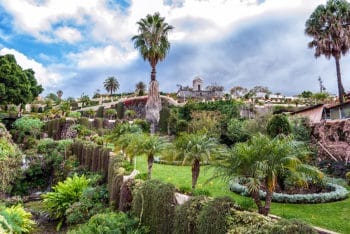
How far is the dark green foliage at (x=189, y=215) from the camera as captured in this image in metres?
6.20

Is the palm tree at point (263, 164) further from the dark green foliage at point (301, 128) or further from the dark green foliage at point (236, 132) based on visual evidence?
the dark green foliage at point (236, 132)

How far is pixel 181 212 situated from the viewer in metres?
6.56

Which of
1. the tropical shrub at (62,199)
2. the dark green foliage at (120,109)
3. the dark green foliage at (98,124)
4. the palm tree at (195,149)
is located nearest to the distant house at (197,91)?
the dark green foliage at (120,109)

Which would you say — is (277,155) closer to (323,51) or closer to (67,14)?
(67,14)

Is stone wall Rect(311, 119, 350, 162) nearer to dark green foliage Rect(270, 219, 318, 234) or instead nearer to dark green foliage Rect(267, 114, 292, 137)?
dark green foliage Rect(267, 114, 292, 137)

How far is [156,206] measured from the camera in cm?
Answer: 770

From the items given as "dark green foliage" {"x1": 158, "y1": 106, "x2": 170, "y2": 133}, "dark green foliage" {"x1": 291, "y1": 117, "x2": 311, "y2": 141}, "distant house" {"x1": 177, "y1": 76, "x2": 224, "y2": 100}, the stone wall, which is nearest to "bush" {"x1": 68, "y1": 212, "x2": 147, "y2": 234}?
the stone wall

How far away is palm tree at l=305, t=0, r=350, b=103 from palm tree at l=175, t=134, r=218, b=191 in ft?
60.8

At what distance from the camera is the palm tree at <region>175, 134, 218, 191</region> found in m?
9.66

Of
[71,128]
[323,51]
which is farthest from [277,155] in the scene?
[71,128]

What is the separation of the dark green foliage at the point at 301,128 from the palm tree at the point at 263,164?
13.4 meters

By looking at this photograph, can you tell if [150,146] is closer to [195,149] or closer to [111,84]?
[195,149]

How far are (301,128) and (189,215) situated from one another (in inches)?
641

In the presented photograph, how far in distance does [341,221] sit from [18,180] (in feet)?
66.0
